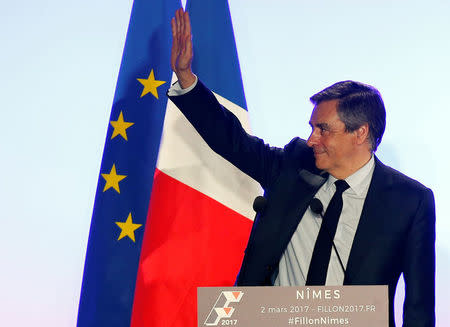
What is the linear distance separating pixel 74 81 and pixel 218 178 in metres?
1.02

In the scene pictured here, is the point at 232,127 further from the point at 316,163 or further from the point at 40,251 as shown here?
the point at 40,251

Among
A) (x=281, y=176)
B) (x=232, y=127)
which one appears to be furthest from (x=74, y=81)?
(x=281, y=176)

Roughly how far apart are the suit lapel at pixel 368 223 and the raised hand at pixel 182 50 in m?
0.87

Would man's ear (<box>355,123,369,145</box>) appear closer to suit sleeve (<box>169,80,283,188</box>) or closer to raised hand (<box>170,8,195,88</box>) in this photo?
suit sleeve (<box>169,80,283,188</box>)

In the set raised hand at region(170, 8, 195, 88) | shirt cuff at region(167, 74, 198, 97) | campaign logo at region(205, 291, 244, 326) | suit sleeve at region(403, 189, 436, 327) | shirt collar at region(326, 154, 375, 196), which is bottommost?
campaign logo at region(205, 291, 244, 326)

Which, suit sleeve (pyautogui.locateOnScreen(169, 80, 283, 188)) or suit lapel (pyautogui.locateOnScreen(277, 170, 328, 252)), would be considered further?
suit sleeve (pyautogui.locateOnScreen(169, 80, 283, 188))

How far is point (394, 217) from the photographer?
247cm

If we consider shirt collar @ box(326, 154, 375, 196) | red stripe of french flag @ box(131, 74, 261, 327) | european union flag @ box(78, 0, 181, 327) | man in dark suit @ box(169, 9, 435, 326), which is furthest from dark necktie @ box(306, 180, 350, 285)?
european union flag @ box(78, 0, 181, 327)

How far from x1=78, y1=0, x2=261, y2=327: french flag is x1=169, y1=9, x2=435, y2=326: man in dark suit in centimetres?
48

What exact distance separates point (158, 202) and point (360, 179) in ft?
3.30

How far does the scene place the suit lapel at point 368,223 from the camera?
241 cm

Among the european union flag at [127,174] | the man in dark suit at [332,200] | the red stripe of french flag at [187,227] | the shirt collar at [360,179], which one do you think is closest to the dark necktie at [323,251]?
the man in dark suit at [332,200]

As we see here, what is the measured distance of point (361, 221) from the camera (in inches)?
97.7

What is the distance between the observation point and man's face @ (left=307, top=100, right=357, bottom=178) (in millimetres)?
2621
